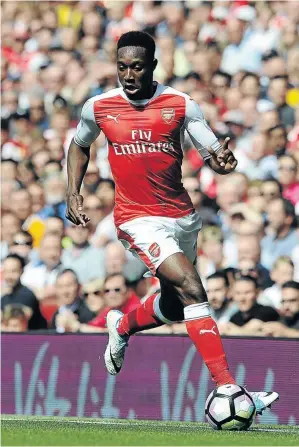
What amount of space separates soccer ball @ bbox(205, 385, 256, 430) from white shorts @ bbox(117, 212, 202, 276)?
39.5 inches

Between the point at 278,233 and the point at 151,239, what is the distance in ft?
13.3

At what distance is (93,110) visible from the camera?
9.52 m

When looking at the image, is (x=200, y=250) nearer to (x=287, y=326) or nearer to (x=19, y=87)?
(x=287, y=326)

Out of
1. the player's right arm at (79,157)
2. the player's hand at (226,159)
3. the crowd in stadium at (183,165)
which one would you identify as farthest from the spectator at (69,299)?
the player's hand at (226,159)

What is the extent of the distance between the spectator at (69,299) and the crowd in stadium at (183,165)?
0.01m

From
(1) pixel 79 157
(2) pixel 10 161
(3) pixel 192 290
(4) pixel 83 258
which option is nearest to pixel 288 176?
(4) pixel 83 258

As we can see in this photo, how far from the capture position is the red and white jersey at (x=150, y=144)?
364 inches

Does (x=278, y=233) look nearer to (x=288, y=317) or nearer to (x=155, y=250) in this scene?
(x=288, y=317)

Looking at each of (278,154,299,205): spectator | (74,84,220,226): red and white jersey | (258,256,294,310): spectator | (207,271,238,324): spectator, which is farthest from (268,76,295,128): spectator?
(74,84,220,226): red and white jersey

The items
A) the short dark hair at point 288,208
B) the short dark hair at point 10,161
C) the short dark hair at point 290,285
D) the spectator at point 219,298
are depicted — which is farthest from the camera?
the short dark hair at point 10,161

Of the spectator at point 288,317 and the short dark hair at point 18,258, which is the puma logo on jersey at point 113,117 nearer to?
the spectator at point 288,317

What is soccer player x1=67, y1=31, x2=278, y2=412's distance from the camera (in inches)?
358

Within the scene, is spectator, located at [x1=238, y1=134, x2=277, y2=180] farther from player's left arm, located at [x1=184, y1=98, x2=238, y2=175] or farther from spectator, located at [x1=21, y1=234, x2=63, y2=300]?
player's left arm, located at [x1=184, y1=98, x2=238, y2=175]

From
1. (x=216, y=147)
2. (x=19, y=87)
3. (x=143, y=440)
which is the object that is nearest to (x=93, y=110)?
(x=216, y=147)
